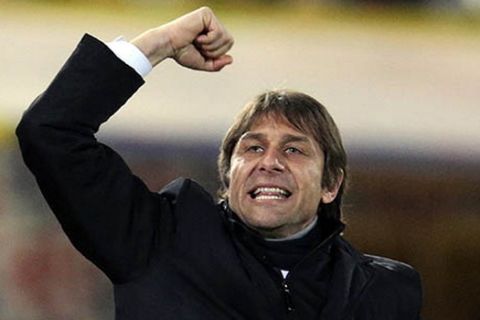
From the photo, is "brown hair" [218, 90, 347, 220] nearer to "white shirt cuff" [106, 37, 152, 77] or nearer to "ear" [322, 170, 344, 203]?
"ear" [322, 170, 344, 203]

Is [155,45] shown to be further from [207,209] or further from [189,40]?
[207,209]

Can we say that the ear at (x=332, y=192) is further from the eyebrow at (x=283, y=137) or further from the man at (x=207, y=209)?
the eyebrow at (x=283, y=137)

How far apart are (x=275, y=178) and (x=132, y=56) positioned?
256 millimetres

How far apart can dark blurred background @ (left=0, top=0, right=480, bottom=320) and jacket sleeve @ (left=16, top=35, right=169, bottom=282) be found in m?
1.13

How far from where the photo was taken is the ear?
74.1 inches

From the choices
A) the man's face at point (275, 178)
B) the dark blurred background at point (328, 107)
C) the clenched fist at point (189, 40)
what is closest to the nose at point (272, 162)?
the man's face at point (275, 178)

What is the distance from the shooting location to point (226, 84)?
9.53 feet

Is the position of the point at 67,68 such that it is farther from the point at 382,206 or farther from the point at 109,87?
the point at 382,206

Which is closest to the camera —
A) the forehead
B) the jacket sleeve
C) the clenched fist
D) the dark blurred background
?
the jacket sleeve

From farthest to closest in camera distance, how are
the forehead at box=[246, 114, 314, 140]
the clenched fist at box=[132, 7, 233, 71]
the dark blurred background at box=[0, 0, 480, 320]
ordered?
the dark blurred background at box=[0, 0, 480, 320], the forehead at box=[246, 114, 314, 140], the clenched fist at box=[132, 7, 233, 71]

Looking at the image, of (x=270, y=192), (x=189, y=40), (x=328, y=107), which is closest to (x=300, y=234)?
(x=270, y=192)

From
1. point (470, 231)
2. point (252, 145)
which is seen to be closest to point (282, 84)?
point (470, 231)

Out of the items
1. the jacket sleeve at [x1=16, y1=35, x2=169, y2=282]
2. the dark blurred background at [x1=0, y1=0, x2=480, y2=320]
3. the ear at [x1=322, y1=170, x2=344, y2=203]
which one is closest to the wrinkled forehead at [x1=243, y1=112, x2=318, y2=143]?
the ear at [x1=322, y1=170, x2=344, y2=203]

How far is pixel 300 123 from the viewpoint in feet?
5.92
